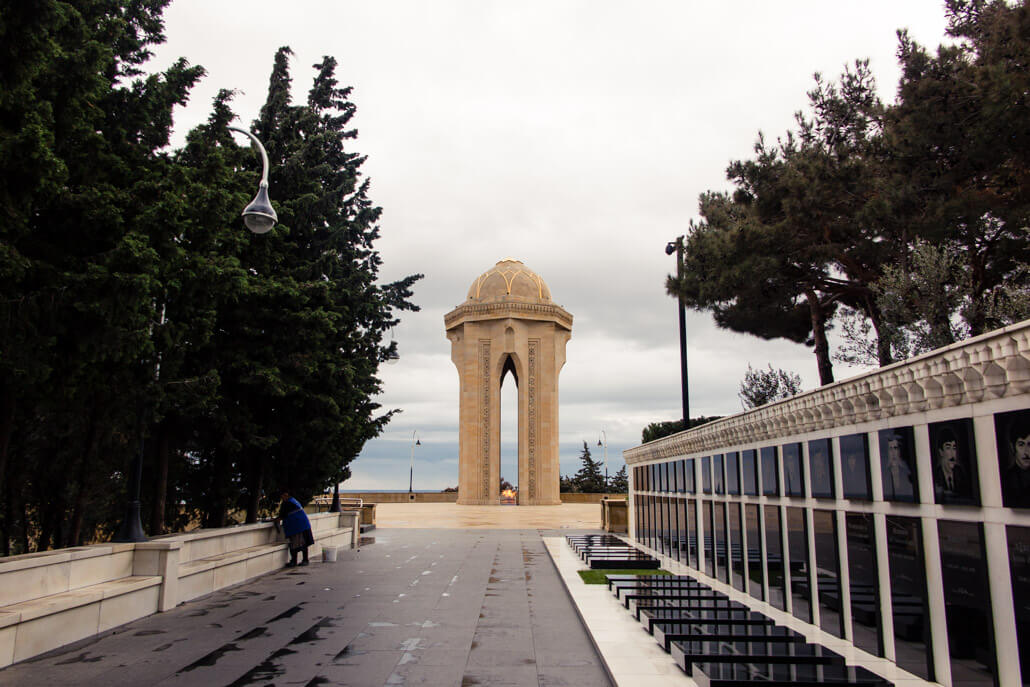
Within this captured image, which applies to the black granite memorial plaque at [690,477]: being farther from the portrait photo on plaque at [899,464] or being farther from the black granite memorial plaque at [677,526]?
the portrait photo on plaque at [899,464]

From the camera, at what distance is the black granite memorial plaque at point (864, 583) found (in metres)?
8.02

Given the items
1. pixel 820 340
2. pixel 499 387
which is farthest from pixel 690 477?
pixel 499 387

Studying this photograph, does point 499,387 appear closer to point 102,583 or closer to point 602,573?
point 602,573

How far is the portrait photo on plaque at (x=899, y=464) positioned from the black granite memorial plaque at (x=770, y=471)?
2.94m

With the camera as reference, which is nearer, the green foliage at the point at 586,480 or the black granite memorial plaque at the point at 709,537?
the black granite memorial plaque at the point at 709,537

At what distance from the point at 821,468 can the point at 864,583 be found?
159 centimetres

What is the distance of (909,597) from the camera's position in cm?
736

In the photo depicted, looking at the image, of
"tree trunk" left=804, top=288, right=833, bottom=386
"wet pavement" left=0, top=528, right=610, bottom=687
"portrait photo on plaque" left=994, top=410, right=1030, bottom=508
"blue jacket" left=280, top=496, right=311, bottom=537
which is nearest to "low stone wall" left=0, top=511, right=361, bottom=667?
"wet pavement" left=0, top=528, right=610, bottom=687

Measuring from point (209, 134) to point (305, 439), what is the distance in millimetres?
7726

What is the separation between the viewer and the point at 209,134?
47.1ft

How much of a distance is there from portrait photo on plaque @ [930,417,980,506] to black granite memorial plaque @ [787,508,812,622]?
3142 millimetres

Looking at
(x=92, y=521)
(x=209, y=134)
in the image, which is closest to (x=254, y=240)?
(x=209, y=134)

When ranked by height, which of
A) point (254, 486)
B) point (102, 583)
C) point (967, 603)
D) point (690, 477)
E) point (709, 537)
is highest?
point (690, 477)

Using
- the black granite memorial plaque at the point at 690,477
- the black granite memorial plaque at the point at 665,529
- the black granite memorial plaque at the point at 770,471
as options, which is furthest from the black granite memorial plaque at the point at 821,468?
the black granite memorial plaque at the point at 665,529
